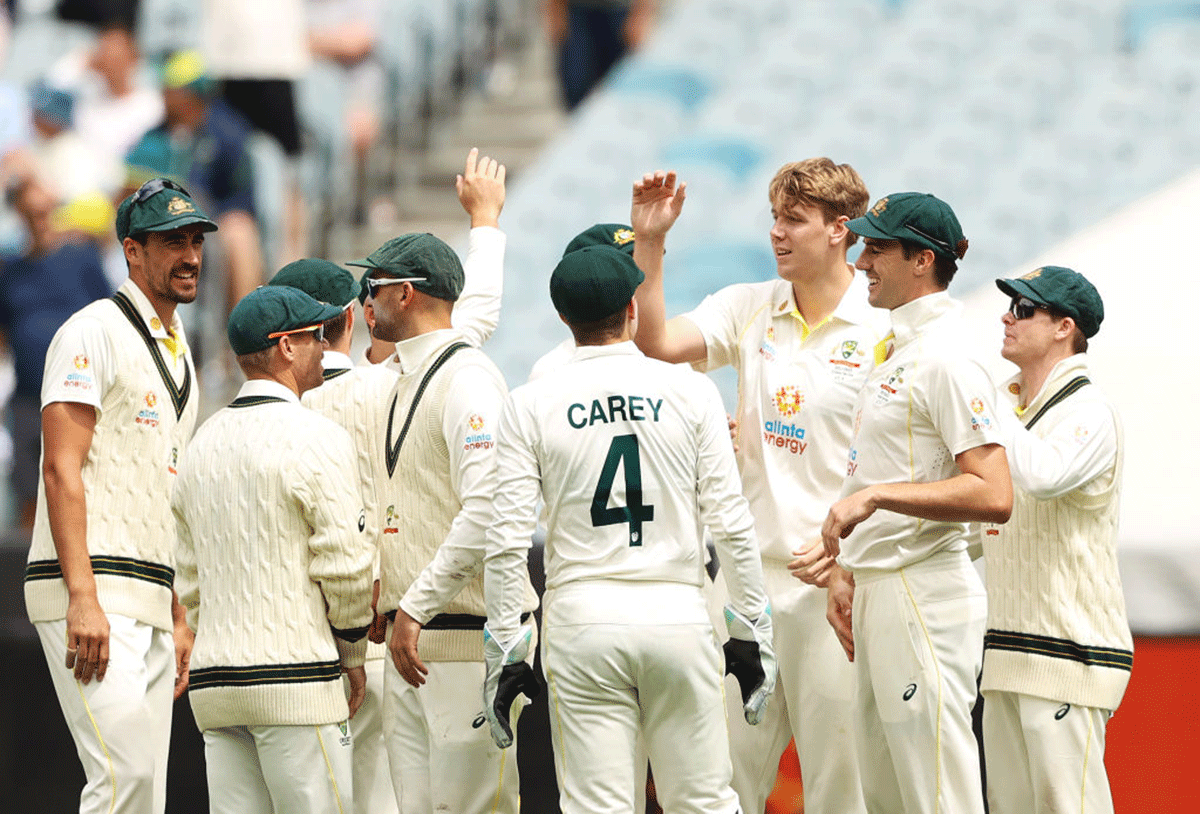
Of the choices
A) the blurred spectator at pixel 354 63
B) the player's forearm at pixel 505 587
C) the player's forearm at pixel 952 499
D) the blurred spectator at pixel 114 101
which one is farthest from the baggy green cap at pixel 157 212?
the blurred spectator at pixel 354 63

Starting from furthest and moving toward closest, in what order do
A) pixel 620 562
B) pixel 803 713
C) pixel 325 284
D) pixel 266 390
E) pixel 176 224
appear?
pixel 325 284 → pixel 803 713 → pixel 176 224 → pixel 266 390 → pixel 620 562

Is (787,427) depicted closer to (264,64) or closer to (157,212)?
(157,212)

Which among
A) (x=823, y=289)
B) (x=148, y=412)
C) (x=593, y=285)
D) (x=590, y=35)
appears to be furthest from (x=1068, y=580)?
(x=590, y=35)

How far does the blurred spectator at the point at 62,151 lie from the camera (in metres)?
10.8

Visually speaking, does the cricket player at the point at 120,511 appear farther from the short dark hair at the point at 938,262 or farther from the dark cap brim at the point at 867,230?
the short dark hair at the point at 938,262

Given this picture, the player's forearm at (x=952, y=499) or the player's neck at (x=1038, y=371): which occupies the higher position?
the player's neck at (x=1038, y=371)

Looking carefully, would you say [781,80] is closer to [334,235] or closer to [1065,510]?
[334,235]

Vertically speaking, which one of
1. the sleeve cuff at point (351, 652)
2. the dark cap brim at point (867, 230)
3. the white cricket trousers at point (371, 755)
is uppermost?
the dark cap brim at point (867, 230)

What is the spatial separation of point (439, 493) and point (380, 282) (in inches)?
24.0

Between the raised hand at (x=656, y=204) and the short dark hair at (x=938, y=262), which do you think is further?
the raised hand at (x=656, y=204)

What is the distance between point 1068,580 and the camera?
15.1ft

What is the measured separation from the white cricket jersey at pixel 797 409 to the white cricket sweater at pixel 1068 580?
53 cm

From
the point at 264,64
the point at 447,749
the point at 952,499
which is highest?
the point at 264,64

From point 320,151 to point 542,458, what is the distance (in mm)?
7498
